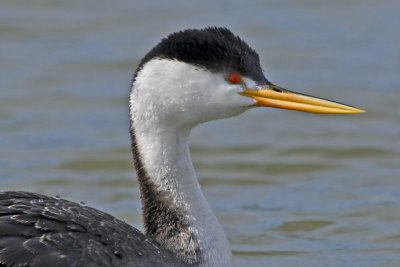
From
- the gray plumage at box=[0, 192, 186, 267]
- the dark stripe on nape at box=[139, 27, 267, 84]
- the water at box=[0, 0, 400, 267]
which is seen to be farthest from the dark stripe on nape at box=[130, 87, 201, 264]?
the water at box=[0, 0, 400, 267]

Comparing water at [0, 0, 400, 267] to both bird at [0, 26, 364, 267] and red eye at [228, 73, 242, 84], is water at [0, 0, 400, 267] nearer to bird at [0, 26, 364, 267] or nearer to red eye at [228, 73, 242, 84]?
bird at [0, 26, 364, 267]

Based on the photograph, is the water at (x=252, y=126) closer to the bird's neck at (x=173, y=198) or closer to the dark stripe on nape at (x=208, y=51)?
the bird's neck at (x=173, y=198)

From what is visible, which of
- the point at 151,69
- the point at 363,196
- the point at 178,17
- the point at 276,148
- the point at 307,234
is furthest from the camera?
the point at 178,17

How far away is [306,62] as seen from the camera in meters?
17.8

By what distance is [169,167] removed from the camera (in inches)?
382

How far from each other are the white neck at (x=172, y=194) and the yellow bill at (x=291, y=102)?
0.56 metres

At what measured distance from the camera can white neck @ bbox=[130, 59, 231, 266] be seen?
9.61 meters

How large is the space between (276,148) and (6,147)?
3031 mm

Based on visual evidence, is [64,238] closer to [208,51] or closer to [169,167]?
[169,167]

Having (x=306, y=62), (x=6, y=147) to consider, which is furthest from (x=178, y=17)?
(x=6, y=147)

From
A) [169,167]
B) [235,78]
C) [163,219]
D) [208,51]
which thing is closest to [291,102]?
[235,78]

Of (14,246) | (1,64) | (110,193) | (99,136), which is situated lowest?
(14,246)

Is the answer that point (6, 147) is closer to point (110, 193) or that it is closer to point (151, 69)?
point (110, 193)

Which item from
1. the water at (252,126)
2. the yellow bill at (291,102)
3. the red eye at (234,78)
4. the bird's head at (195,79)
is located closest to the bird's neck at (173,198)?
the bird's head at (195,79)
